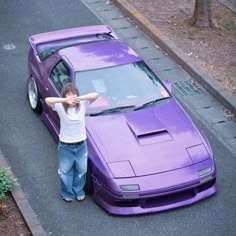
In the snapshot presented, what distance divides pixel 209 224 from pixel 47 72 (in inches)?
133

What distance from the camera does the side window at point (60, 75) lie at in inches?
359

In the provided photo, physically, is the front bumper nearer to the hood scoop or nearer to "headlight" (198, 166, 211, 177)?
"headlight" (198, 166, 211, 177)

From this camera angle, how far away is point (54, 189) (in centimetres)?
848

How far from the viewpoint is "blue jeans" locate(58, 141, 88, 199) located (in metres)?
7.92

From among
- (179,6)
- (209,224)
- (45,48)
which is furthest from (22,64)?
(209,224)

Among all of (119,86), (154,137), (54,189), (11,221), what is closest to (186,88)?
(119,86)

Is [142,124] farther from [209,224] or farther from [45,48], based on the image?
[45,48]

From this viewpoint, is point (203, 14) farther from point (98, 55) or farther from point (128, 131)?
point (128, 131)

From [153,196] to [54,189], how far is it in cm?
146

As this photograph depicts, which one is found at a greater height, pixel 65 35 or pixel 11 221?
pixel 65 35

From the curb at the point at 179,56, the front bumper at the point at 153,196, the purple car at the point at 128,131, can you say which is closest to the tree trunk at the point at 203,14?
the curb at the point at 179,56

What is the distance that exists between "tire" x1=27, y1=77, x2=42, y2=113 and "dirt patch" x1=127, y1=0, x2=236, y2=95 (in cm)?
321

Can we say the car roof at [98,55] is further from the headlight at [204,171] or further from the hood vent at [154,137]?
the headlight at [204,171]

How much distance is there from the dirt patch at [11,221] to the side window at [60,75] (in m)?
1.96
